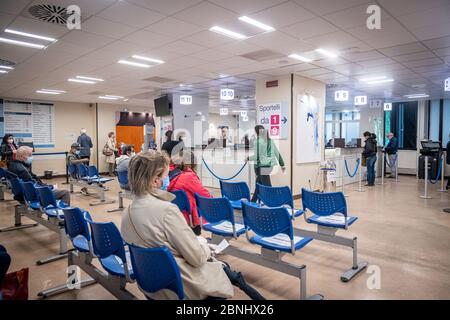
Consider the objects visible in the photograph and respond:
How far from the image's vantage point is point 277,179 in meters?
7.23

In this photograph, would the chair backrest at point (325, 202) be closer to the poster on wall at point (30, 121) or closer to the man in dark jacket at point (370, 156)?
the man in dark jacket at point (370, 156)

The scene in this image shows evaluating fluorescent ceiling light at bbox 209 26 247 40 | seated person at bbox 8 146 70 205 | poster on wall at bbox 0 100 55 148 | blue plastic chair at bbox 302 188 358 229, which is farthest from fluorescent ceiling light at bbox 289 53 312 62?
poster on wall at bbox 0 100 55 148

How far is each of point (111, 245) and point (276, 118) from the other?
565 cm

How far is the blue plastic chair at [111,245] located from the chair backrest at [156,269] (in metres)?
0.33

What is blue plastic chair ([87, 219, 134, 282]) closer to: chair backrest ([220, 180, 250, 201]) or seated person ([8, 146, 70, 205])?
chair backrest ([220, 180, 250, 201])

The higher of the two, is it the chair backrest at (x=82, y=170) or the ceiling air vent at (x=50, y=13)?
the ceiling air vent at (x=50, y=13)

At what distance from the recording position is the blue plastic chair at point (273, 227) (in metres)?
2.53

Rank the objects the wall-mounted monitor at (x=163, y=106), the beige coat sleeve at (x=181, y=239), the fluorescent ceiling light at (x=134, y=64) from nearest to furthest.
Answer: the beige coat sleeve at (x=181, y=239)
the fluorescent ceiling light at (x=134, y=64)
the wall-mounted monitor at (x=163, y=106)

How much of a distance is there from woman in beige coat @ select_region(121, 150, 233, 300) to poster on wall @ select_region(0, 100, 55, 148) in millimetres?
11381

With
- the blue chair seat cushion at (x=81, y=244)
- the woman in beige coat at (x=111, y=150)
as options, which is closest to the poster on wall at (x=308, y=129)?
the blue chair seat cushion at (x=81, y=244)

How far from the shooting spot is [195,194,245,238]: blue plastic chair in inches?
120

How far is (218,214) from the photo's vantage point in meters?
3.13

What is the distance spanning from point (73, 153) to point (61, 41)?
15.8ft

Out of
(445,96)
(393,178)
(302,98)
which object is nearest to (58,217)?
(302,98)
